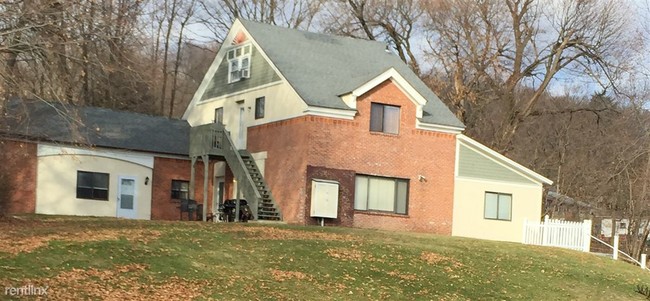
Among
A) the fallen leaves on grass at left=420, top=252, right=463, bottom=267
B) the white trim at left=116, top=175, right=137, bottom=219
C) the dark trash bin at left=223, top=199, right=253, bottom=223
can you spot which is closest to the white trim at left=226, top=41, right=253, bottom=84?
the dark trash bin at left=223, top=199, right=253, bottom=223

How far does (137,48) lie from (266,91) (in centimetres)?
1722

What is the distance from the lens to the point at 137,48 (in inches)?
812

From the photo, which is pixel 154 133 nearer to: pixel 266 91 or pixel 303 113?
pixel 266 91

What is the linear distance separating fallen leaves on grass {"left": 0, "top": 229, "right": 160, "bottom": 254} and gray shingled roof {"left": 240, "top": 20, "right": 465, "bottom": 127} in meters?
13.3

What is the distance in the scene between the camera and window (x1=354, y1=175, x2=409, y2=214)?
117 ft

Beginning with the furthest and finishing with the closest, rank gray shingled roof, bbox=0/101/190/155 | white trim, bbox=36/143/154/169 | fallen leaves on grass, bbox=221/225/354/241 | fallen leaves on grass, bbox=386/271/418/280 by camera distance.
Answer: gray shingled roof, bbox=0/101/190/155
white trim, bbox=36/143/154/169
fallen leaves on grass, bbox=221/225/354/241
fallen leaves on grass, bbox=386/271/418/280

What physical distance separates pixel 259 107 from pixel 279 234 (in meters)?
12.8

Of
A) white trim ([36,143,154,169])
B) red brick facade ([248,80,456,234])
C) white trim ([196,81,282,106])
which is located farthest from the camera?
white trim ([196,81,282,106])

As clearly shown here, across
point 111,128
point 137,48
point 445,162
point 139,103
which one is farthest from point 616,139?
point 137,48

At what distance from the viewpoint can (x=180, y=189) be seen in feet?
128

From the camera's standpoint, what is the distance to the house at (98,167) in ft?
114

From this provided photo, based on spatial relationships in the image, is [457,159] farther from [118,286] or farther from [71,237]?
[118,286]

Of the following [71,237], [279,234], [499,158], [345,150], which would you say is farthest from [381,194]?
[71,237]

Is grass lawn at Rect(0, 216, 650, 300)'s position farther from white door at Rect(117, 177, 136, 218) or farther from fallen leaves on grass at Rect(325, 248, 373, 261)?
white door at Rect(117, 177, 136, 218)
